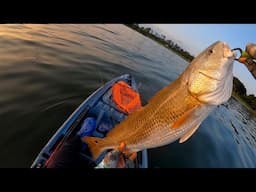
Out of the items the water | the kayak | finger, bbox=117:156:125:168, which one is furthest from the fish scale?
the water

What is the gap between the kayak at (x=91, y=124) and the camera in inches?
220

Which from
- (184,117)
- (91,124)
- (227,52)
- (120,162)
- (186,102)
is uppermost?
(227,52)

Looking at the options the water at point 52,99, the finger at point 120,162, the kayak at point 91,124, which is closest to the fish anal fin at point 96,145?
the finger at point 120,162

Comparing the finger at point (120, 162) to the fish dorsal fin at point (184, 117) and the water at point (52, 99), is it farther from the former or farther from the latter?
the water at point (52, 99)

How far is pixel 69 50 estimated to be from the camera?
723 inches

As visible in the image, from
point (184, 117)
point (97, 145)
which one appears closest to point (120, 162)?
point (97, 145)

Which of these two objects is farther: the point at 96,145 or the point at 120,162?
the point at 120,162

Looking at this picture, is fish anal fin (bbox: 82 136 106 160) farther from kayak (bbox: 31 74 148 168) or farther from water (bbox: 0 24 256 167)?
water (bbox: 0 24 256 167)

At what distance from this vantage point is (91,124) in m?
7.05

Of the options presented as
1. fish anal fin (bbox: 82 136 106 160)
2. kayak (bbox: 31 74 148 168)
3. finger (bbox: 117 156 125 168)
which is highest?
fish anal fin (bbox: 82 136 106 160)

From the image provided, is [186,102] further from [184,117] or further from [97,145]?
[97,145]

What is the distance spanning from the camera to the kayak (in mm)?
5594
